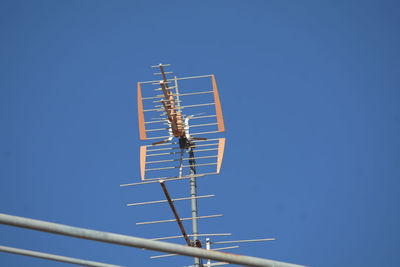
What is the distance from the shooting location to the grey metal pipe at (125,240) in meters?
3.70

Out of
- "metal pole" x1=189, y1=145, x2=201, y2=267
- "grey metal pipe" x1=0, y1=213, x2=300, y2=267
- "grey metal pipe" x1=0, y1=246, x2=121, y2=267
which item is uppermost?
"metal pole" x1=189, y1=145, x2=201, y2=267

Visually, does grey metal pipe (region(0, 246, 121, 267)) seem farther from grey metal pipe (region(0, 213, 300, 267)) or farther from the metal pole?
the metal pole

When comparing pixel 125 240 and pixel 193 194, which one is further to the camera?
pixel 193 194

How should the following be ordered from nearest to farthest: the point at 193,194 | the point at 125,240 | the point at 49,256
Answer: the point at 125,240 → the point at 49,256 → the point at 193,194

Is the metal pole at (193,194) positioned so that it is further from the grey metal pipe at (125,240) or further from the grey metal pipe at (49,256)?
the grey metal pipe at (125,240)

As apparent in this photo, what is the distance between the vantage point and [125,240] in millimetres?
3889

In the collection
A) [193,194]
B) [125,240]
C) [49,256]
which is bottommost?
[125,240]

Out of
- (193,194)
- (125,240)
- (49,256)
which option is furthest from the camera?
(193,194)

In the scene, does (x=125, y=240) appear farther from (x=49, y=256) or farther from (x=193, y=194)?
(x=193, y=194)

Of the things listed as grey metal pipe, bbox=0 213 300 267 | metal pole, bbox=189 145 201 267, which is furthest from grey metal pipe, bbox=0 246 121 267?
metal pole, bbox=189 145 201 267

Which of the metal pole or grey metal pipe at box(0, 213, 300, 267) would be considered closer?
grey metal pipe at box(0, 213, 300, 267)

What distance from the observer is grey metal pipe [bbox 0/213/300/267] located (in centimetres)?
370

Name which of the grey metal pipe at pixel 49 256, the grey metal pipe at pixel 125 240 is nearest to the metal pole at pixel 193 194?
the grey metal pipe at pixel 49 256

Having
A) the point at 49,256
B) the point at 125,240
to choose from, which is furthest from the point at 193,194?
→ the point at 125,240
